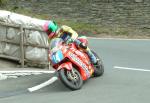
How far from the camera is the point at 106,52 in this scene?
16.5 metres

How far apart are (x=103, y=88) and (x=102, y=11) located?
515 inches

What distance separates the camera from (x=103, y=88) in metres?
11.0

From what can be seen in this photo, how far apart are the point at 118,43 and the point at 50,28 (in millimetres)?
7159

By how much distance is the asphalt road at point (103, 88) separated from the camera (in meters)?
10.1

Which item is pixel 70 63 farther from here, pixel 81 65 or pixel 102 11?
pixel 102 11

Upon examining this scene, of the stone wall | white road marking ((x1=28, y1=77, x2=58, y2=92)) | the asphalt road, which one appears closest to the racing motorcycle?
the asphalt road

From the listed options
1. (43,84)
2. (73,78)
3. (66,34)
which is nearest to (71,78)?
(73,78)

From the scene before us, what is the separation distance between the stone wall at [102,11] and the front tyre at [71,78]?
11.4 meters

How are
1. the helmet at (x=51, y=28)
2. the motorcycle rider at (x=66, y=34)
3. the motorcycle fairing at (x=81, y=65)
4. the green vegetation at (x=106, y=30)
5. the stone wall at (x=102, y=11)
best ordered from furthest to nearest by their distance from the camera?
the stone wall at (x=102, y=11) → the green vegetation at (x=106, y=30) → the helmet at (x=51, y=28) → the motorcycle rider at (x=66, y=34) → the motorcycle fairing at (x=81, y=65)

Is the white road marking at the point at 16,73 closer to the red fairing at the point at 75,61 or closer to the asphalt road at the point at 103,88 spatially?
the asphalt road at the point at 103,88

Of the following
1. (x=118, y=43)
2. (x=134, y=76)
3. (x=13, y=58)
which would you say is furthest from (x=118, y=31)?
(x=134, y=76)

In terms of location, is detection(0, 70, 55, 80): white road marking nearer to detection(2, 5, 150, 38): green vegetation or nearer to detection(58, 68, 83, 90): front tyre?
detection(58, 68, 83, 90): front tyre

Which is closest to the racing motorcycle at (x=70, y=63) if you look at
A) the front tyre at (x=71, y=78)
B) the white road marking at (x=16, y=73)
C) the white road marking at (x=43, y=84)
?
the front tyre at (x=71, y=78)

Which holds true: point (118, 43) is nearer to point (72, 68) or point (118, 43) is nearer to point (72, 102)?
point (72, 68)
